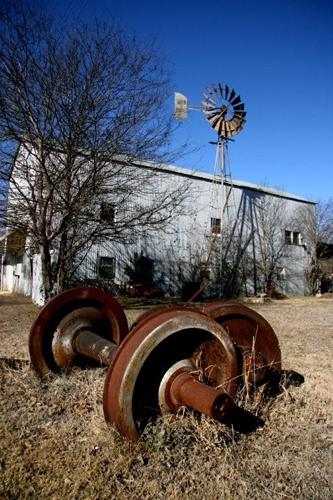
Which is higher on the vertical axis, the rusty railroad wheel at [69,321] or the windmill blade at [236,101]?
the windmill blade at [236,101]

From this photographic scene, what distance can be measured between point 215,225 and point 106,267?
717cm

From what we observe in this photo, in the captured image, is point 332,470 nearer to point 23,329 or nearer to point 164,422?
point 164,422

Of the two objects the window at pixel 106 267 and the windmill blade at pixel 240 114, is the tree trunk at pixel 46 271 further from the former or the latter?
the windmill blade at pixel 240 114

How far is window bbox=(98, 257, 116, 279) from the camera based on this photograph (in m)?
18.3

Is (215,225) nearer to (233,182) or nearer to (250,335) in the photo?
(233,182)

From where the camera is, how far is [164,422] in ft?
9.95

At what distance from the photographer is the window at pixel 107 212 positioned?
1206cm

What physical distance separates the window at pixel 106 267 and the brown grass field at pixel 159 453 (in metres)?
14.2

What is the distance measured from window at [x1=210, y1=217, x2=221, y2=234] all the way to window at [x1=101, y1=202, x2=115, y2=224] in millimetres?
10478

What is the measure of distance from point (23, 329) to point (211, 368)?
664 centimetres

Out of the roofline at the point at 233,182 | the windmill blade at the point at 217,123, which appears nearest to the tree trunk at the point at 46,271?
the roofline at the point at 233,182

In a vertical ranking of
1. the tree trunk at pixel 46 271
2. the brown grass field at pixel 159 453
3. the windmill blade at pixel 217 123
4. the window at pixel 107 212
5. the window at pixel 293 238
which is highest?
the windmill blade at pixel 217 123

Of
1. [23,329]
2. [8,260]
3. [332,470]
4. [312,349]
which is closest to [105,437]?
[332,470]

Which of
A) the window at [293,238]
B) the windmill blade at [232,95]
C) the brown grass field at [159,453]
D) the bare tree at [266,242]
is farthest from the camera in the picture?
the window at [293,238]
